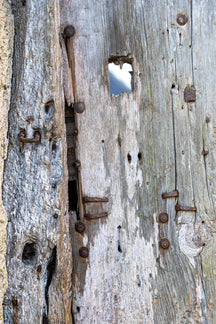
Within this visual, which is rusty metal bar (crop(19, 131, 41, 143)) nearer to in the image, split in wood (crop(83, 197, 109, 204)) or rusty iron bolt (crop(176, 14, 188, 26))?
split in wood (crop(83, 197, 109, 204))

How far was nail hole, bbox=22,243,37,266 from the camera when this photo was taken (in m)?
1.57

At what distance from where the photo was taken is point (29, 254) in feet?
5.22

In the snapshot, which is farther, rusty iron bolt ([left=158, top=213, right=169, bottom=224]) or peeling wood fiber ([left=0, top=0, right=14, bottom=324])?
rusty iron bolt ([left=158, top=213, right=169, bottom=224])

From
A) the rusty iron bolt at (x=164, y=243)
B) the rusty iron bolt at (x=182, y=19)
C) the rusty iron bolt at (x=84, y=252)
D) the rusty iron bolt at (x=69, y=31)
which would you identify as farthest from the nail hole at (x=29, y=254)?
the rusty iron bolt at (x=182, y=19)

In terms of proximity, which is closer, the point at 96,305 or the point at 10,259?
the point at 10,259

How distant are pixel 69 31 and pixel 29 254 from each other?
0.94 meters

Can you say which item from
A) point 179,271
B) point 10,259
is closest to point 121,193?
point 179,271

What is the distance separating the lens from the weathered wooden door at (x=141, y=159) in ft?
5.66

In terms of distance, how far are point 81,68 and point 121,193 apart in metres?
Result: 0.56

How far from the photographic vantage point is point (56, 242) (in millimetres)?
1566

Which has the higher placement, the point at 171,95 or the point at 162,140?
the point at 171,95

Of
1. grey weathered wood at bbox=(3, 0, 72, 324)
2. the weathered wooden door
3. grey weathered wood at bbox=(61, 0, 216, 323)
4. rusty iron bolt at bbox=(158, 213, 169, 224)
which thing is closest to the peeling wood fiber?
grey weathered wood at bbox=(3, 0, 72, 324)

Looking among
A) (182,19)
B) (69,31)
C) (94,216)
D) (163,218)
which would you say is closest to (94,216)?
(94,216)

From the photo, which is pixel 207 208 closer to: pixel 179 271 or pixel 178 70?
pixel 179 271
